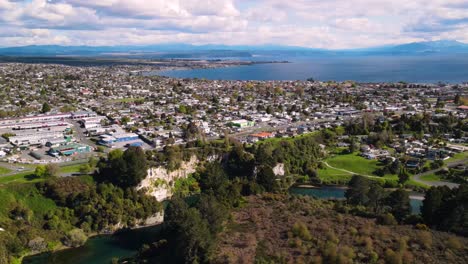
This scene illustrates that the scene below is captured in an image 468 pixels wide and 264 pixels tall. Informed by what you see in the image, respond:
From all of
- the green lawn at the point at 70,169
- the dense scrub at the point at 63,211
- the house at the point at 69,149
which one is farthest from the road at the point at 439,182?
the house at the point at 69,149

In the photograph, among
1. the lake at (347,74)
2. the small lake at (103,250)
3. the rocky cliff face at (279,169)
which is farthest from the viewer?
the lake at (347,74)

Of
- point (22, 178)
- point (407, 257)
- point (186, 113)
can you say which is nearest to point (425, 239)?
point (407, 257)

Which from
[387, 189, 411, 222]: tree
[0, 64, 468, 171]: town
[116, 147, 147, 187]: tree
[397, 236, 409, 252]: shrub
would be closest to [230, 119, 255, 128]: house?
[0, 64, 468, 171]: town

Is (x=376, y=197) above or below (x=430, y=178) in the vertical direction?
above

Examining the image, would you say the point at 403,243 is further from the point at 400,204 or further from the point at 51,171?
the point at 51,171

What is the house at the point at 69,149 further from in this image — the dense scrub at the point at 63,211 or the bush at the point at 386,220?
the bush at the point at 386,220

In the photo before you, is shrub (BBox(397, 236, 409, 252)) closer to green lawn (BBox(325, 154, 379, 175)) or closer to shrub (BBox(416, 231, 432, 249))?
shrub (BBox(416, 231, 432, 249))
